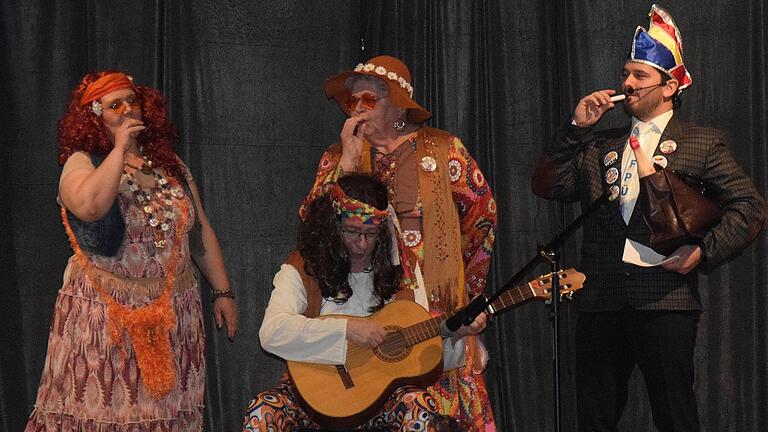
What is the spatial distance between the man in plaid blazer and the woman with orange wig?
1.50 metres

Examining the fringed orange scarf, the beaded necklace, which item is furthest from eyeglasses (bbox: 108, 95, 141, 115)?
the fringed orange scarf

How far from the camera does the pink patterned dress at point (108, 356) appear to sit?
3.49 m

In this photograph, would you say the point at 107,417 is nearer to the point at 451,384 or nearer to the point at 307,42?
the point at 451,384

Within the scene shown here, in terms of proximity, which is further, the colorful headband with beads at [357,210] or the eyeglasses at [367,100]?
the eyeglasses at [367,100]

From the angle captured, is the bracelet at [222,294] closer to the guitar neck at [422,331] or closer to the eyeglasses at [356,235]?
the eyeglasses at [356,235]

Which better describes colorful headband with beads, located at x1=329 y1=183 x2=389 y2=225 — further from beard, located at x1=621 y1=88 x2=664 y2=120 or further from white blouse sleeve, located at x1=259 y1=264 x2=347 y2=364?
beard, located at x1=621 y1=88 x2=664 y2=120

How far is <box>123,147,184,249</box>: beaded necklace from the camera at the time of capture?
11.9 ft

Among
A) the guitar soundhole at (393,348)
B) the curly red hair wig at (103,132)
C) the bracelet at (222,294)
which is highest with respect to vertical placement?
the curly red hair wig at (103,132)

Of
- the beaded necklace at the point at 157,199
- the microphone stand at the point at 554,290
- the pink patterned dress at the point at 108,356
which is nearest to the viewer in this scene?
the microphone stand at the point at 554,290

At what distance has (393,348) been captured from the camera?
3.45 metres

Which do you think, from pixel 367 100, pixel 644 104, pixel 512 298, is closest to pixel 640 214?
pixel 644 104

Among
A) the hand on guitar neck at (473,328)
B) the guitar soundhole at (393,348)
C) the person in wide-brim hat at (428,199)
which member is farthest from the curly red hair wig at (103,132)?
the hand on guitar neck at (473,328)

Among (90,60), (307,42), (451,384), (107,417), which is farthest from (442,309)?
(90,60)

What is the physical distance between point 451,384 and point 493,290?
0.98 m
